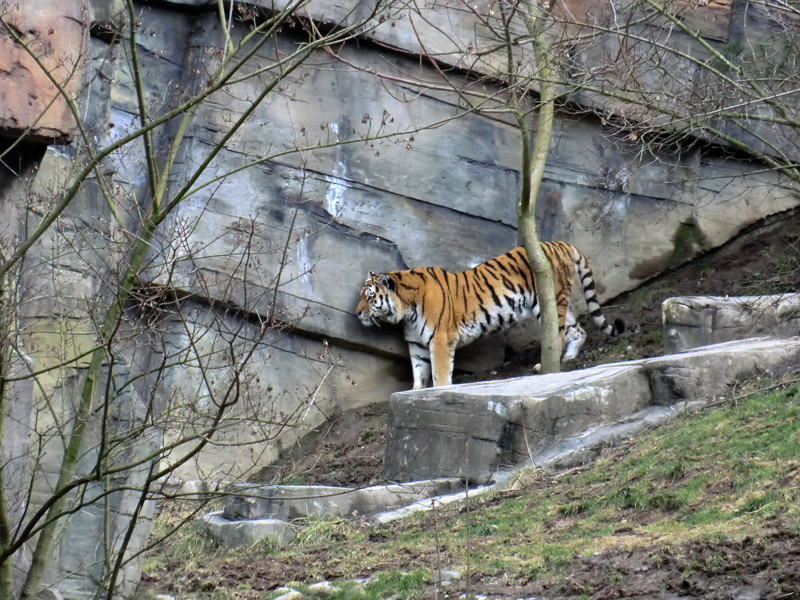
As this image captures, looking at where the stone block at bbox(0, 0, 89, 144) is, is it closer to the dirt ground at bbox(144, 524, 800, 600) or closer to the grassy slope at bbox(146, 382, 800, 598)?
the grassy slope at bbox(146, 382, 800, 598)

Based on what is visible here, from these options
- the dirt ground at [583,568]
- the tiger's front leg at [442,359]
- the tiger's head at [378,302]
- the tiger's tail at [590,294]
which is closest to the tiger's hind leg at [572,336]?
the tiger's tail at [590,294]

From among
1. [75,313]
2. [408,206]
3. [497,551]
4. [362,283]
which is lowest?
[497,551]

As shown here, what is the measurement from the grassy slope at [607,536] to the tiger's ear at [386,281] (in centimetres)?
476

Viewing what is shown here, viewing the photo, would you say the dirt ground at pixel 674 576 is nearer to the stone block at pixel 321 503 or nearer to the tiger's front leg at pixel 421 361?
the stone block at pixel 321 503

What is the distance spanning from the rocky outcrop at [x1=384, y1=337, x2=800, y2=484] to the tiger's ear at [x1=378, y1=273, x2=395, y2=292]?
341 centimetres

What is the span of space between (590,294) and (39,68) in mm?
10047

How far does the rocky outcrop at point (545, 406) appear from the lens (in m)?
9.39

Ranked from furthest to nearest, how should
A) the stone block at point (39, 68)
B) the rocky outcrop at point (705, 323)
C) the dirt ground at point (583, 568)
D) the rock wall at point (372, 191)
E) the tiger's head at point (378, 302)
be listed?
1. the tiger's head at point (378, 302)
2. the rock wall at point (372, 191)
3. the rocky outcrop at point (705, 323)
4. the dirt ground at point (583, 568)
5. the stone block at point (39, 68)

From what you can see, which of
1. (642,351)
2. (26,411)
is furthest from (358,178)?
(26,411)

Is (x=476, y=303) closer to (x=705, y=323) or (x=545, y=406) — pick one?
(x=705, y=323)

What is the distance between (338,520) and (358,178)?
561cm

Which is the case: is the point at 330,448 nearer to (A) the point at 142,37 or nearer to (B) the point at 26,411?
(A) the point at 142,37

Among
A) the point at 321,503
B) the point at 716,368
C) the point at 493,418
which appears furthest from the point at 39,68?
the point at 716,368

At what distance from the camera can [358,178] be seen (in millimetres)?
13297
